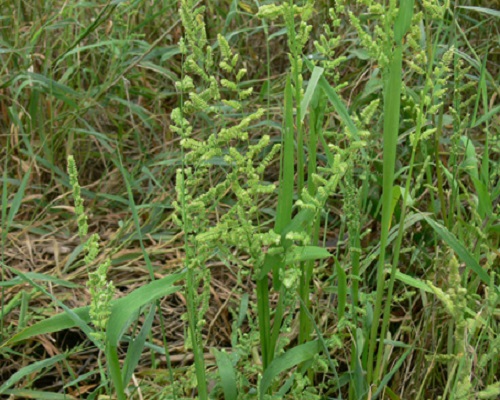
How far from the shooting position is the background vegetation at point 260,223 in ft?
3.02

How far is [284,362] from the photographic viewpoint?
965mm

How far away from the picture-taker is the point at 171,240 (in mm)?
1557

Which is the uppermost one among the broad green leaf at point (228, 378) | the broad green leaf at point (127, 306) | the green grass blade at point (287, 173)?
the green grass blade at point (287, 173)

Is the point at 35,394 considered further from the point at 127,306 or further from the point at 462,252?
the point at 462,252

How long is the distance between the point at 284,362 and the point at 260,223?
2.19 ft

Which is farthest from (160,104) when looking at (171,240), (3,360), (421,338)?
(421,338)

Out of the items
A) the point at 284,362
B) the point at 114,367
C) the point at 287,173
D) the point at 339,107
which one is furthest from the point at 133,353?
the point at 339,107

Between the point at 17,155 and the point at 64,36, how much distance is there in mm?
327

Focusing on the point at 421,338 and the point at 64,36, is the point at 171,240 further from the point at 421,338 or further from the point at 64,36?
the point at 64,36

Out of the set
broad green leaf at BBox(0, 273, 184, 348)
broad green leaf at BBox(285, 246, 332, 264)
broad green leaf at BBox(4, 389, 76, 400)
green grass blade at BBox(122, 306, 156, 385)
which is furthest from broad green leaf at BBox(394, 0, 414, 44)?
broad green leaf at BBox(4, 389, 76, 400)

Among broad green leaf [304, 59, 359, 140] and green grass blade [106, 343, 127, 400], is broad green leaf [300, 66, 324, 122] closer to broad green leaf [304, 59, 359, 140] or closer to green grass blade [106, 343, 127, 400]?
broad green leaf [304, 59, 359, 140]

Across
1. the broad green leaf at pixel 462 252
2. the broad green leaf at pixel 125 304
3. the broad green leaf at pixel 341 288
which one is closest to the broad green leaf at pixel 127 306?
the broad green leaf at pixel 125 304

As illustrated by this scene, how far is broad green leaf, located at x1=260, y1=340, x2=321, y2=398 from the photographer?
96cm

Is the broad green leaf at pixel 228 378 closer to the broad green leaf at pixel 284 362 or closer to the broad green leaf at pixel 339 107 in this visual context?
the broad green leaf at pixel 284 362
